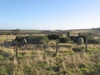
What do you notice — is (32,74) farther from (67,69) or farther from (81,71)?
(81,71)

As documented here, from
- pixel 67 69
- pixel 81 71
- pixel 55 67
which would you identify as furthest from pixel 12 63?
pixel 81 71

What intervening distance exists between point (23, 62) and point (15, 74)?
2.05 metres

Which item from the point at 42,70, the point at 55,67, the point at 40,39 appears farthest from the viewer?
the point at 40,39

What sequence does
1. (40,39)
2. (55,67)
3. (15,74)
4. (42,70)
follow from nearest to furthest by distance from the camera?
(15,74), (42,70), (55,67), (40,39)

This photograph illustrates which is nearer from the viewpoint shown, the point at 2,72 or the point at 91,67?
the point at 2,72

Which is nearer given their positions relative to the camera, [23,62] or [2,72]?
[2,72]

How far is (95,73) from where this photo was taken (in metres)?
10.1

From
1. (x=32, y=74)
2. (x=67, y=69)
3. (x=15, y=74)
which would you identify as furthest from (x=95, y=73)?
(x=15, y=74)

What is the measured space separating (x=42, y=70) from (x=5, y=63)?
96.5 inches

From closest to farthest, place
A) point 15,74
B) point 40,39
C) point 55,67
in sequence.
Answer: point 15,74 < point 55,67 < point 40,39

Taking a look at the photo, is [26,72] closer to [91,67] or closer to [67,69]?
[67,69]

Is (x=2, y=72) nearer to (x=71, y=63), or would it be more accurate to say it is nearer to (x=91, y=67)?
(x=71, y=63)

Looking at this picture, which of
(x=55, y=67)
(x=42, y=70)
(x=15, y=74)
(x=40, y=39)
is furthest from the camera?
(x=40, y=39)

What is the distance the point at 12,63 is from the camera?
11070 millimetres
